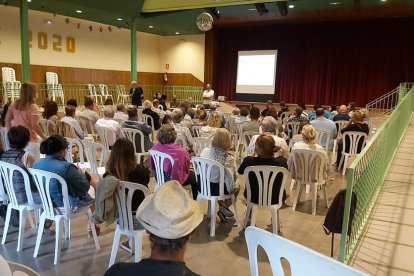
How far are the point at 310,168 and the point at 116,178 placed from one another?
2.36 metres

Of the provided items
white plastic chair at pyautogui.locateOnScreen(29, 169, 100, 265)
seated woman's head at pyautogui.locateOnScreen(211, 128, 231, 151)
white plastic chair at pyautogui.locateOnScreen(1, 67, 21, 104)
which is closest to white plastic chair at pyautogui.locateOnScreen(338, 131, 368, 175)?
seated woman's head at pyautogui.locateOnScreen(211, 128, 231, 151)

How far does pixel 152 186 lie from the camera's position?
4914 mm

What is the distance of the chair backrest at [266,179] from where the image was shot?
3307mm

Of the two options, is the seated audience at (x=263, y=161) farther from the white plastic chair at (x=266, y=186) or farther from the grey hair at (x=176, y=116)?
the grey hair at (x=176, y=116)

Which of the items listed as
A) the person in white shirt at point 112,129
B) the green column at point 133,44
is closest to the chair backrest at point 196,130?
the person in white shirt at point 112,129

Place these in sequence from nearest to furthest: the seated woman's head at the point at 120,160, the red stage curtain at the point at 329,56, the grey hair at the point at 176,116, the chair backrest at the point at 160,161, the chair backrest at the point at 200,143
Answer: the seated woman's head at the point at 120,160, the chair backrest at the point at 160,161, the chair backrest at the point at 200,143, the grey hair at the point at 176,116, the red stage curtain at the point at 329,56

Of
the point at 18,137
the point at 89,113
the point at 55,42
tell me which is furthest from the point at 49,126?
the point at 55,42

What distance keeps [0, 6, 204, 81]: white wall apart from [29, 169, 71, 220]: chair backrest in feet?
36.1

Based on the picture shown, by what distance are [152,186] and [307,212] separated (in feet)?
6.73

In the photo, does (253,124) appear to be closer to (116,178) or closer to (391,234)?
(391,234)

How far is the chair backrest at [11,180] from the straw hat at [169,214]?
79.2 inches

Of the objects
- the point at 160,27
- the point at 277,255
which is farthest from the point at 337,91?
the point at 277,255

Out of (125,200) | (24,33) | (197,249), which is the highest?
(24,33)

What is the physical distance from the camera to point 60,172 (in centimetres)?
289
